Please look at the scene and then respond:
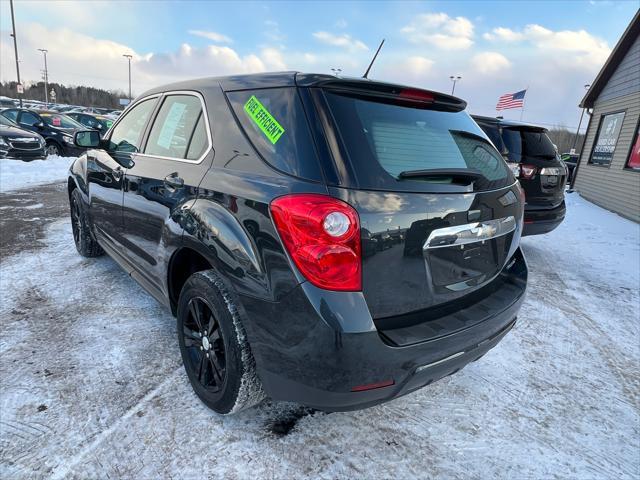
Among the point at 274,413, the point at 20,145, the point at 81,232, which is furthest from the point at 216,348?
the point at 20,145

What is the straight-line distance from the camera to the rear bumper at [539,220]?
16.5ft

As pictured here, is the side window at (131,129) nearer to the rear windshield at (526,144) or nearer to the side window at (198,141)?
the side window at (198,141)

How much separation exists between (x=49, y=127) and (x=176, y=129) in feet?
45.5

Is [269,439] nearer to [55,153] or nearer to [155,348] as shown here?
[155,348]

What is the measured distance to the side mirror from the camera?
3.57 m

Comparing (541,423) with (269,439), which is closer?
(269,439)

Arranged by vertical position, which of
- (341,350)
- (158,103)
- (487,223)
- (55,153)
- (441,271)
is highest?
(158,103)

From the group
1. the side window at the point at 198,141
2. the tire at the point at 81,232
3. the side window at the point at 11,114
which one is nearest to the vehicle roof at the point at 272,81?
the side window at the point at 198,141

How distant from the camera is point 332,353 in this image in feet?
5.14

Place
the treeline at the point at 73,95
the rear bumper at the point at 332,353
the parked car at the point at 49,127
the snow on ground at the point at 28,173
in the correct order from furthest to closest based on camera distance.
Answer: the treeline at the point at 73,95 < the parked car at the point at 49,127 < the snow on ground at the point at 28,173 < the rear bumper at the point at 332,353

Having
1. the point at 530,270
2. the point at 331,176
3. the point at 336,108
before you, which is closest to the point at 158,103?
the point at 336,108

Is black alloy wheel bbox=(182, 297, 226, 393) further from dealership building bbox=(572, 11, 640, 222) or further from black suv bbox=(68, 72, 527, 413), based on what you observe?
dealership building bbox=(572, 11, 640, 222)

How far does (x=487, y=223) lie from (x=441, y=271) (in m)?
0.40

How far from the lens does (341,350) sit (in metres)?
1.56
